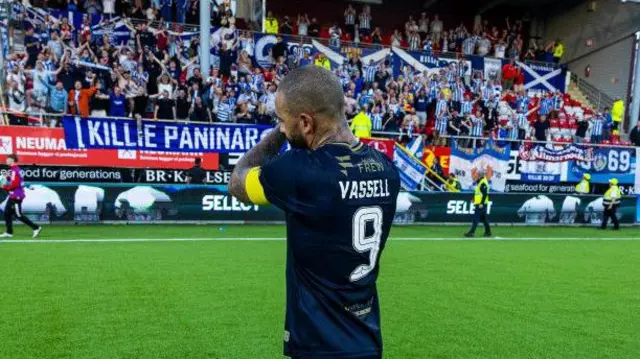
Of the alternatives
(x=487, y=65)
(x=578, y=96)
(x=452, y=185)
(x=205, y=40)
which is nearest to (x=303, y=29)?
(x=205, y=40)

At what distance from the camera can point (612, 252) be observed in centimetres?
1270

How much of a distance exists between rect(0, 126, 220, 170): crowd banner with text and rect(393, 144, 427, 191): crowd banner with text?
6.16m

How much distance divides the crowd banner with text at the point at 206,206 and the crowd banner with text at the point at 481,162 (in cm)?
128

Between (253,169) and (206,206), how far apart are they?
1309 centimetres

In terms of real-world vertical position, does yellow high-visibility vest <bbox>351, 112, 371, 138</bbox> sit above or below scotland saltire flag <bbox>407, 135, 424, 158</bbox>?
above

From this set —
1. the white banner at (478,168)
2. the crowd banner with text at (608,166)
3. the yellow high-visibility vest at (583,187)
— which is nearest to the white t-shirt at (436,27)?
the crowd banner with text at (608,166)

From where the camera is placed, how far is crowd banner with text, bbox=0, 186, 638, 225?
13602 mm

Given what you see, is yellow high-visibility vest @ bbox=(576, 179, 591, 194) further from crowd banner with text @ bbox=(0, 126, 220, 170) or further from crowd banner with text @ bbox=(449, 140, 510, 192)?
crowd banner with text @ bbox=(0, 126, 220, 170)

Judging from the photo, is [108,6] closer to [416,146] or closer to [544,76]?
[416,146]

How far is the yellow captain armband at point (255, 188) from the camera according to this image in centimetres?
209

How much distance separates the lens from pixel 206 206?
1485 cm

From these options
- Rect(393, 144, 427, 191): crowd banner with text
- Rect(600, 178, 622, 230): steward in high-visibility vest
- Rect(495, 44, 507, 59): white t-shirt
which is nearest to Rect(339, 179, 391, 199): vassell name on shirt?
Rect(393, 144, 427, 191): crowd banner with text

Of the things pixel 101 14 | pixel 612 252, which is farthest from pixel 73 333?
pixel 101 14

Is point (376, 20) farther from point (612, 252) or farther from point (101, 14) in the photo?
point (612, 252)
